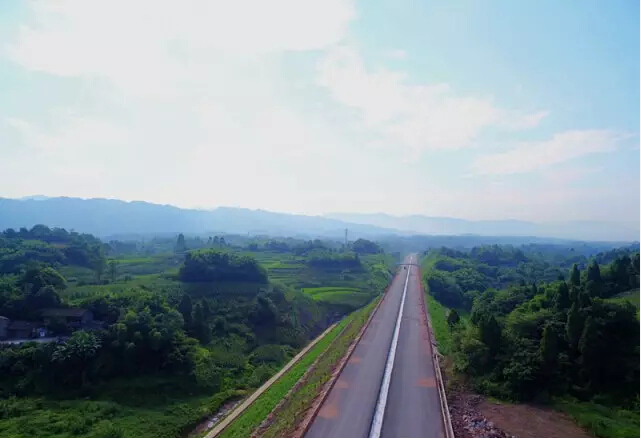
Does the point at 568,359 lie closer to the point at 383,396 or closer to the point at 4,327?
the point at 383,396

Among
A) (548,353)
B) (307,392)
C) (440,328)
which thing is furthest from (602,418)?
(440,328)

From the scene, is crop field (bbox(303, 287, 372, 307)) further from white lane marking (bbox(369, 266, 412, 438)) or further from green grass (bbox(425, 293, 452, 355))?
white lane marking (bbox(369, 266, 412, 438))

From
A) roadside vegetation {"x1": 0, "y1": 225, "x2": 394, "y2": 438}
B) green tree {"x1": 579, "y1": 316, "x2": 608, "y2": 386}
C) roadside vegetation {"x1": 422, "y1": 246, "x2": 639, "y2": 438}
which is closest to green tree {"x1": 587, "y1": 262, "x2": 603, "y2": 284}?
roadside vegetation {"x1": 422, "y1": 246, "x2": 639, "y2": 438}

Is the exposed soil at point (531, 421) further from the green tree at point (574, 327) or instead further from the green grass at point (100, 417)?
the green grass at point (100, 417)

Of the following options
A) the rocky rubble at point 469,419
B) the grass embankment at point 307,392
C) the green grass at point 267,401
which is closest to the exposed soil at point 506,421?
the rocky rubble at point 469,419

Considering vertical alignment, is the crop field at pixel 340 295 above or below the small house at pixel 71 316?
below

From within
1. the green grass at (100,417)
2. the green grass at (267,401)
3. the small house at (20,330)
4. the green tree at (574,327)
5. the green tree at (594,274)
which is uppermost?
the green tree at (594,274)

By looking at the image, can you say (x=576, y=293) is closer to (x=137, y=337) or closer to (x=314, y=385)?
(x=314, y=385)

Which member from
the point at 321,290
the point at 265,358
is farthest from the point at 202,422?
the point at 321,290
